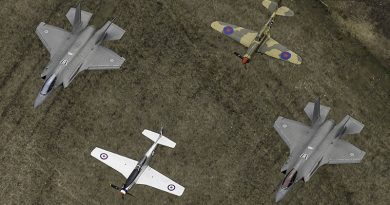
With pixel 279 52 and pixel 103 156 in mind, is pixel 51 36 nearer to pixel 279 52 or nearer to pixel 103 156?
pixel 103 156

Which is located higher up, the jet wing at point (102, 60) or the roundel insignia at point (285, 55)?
the roundel insignia at point (285, 55)

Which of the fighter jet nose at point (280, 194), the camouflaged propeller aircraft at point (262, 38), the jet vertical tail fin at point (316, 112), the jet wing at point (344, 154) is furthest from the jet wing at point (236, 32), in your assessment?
the fighter jet nose at point (280, 194)

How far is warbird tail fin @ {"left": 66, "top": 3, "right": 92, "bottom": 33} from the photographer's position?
33950 mm

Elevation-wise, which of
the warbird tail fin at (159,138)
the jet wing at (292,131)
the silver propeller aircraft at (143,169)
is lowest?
the silver propeller aircraft at (143,169)

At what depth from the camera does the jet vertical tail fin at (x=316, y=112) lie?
102ft

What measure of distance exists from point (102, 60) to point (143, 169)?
8505 mm

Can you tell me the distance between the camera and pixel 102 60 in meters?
33.6

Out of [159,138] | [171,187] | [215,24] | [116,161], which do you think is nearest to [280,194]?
[171,187]

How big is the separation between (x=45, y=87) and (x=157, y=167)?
9.10 meters

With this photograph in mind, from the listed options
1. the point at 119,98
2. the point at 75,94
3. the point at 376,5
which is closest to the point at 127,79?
the point at 119,98

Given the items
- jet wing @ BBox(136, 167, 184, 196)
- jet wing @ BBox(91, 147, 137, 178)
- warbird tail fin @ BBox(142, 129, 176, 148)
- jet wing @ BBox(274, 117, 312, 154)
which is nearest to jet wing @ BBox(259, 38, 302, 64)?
jet wing @ BBox(274, 117, 312, 154)

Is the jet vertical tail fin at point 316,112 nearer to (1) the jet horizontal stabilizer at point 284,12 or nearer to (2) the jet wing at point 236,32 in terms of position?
(2) the jet wing at point 236,32

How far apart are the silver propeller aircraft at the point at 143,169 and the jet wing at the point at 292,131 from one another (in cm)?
720

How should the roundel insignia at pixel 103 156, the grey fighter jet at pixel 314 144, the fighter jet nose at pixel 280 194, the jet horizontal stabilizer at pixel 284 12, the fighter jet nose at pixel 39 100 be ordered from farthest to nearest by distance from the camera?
the jet horizontal stabilizer at pixel 284 12 < the fighter jet nose at pixel 39 100 < the roundel insignia at pixel 103 156 < the grey fighter jet at pixel 314 144 < the fighter jet nose at pixel 280 194
